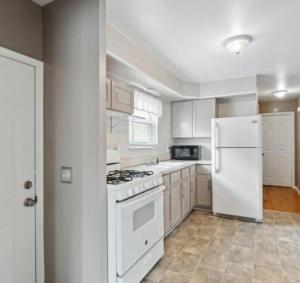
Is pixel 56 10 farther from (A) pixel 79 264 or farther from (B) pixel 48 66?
(A) pixel 79 264

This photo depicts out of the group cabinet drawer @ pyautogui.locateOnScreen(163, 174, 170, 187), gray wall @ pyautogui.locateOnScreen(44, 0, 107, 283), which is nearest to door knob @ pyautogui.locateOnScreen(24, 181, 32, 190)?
gray wall @ pyautogui.locateOnScreen(44, 0, 107, 283)

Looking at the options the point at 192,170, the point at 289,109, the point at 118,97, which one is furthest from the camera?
the point at 289,109

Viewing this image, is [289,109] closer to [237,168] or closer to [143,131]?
[237,168]

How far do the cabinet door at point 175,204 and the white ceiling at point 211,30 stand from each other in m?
1.87

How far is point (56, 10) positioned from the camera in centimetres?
185

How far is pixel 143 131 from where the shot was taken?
4.05 metres

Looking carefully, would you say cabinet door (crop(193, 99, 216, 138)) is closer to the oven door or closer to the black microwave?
the black microwave

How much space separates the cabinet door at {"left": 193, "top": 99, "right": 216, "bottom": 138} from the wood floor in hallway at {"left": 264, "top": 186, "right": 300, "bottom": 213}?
194 cm

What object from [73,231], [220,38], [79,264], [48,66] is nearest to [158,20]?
[220,38]

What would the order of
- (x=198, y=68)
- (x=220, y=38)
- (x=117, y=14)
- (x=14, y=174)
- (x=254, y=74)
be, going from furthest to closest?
(x=254, y=74) → (x=198, y=68) → (x=220, y=38) → (x=117, y=14) → (x=14, y=174)

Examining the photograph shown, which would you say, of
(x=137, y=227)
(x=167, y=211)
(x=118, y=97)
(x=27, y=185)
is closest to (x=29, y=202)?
(x=27, y=185)

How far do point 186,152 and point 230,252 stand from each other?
2331 millimetres

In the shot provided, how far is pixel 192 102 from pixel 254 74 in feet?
4.14

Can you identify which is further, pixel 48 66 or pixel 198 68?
pixel 198 68
